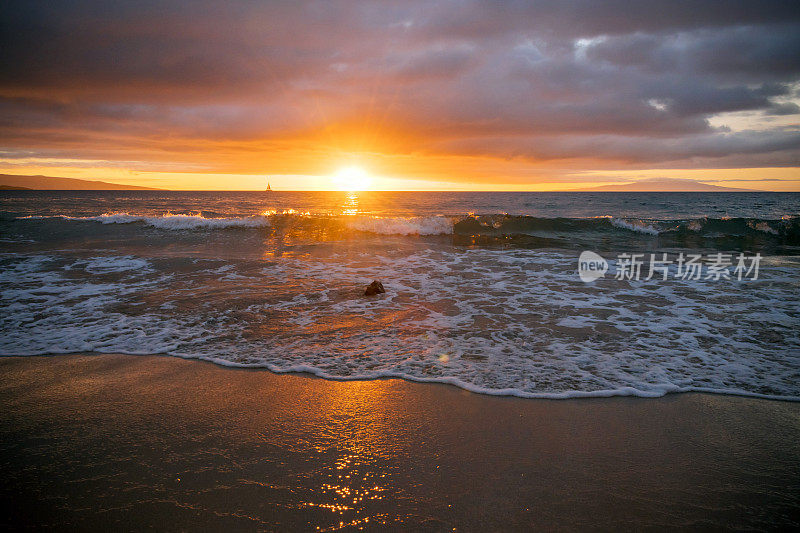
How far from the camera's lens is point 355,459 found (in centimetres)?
267

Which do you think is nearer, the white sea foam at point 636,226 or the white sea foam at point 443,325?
the white sea foam at point 443,325

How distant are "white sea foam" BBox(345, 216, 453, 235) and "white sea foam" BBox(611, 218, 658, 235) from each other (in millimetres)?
9603

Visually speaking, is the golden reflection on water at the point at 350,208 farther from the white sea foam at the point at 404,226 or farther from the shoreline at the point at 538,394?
the shoreline at the point at 538,394

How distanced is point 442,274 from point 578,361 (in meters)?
5.26

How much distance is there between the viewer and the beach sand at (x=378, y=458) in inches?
87.4

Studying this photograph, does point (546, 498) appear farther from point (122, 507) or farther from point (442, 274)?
point (442, 274)

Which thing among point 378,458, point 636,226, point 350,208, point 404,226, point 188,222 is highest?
point 350,208

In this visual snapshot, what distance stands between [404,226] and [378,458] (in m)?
17.4

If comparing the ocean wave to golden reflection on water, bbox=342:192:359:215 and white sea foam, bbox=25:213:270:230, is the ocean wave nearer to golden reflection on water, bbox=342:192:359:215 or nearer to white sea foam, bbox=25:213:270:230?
white sea foam, bbox=25:213:270:230

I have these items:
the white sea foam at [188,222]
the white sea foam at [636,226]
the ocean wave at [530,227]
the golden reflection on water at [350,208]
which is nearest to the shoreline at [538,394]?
the ocean wave at [530,227]

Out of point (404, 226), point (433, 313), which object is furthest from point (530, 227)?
point (433, 313)

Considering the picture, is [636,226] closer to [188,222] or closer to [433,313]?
[433,313]

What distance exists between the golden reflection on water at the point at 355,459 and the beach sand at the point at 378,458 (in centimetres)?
1

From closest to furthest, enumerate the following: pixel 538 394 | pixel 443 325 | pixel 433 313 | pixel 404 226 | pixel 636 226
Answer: pixel 538 394
pixel 443 325
pixel 433 313
pixel 404 226
pixel 636 226
